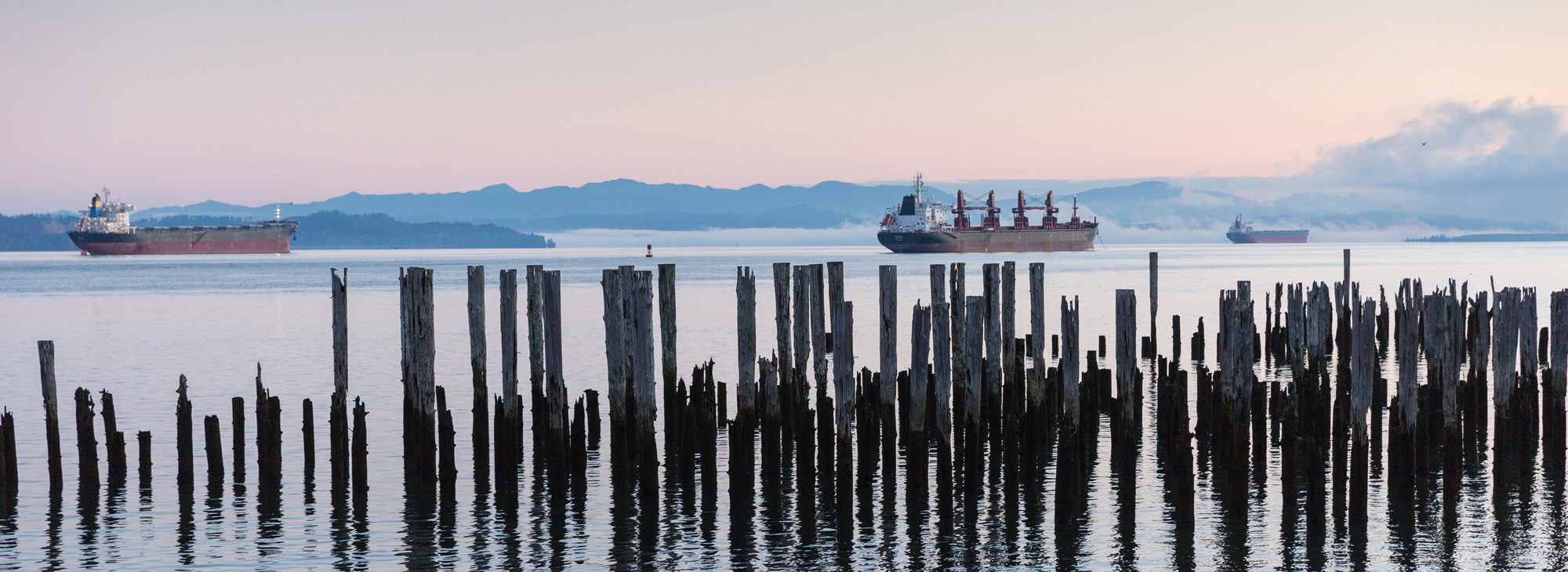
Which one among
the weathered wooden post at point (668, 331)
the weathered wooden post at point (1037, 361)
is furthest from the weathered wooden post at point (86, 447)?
the weathered wooden post at point (1037, 361)

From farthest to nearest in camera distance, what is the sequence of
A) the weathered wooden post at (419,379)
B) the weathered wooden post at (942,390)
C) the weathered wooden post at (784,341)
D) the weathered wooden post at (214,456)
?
the weathered wooden post at (784,341) → the weathered wooden post at (214,456) → the weathered wooden post at (419,379) → the weathered wooden post at (942,390)

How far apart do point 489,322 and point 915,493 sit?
32.6 meters

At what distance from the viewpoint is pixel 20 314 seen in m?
49.3

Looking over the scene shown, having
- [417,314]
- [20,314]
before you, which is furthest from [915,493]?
[20,314]

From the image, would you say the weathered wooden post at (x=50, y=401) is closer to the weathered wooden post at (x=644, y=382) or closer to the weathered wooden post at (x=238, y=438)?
the weathered wooden post at (x=238, y=438)

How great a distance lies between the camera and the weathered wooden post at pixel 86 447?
12.5 metres

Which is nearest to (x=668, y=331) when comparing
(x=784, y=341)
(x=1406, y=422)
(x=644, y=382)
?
(x=784, y=341)

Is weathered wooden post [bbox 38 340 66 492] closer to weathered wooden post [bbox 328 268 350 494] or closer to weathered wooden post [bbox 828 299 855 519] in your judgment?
weathered wooden post [bbox 328 268 350 494]

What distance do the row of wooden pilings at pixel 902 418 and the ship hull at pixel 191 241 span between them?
533 feet

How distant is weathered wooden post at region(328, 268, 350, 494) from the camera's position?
1302 cm

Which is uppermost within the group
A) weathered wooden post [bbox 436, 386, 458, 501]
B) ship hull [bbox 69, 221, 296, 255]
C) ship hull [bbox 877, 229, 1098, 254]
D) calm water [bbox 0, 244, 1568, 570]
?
ship hull [bbox 69, 221, 296, 255]

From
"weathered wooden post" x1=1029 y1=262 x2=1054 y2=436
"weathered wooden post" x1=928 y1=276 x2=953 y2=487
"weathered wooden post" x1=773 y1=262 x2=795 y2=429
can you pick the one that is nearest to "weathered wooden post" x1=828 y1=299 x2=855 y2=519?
"weathered wooden post" x1=928 y1=276 x2=953 y2=487

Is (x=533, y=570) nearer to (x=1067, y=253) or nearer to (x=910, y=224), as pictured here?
(x=910, y=224)

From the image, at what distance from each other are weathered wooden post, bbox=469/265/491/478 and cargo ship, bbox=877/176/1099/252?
139 metres
